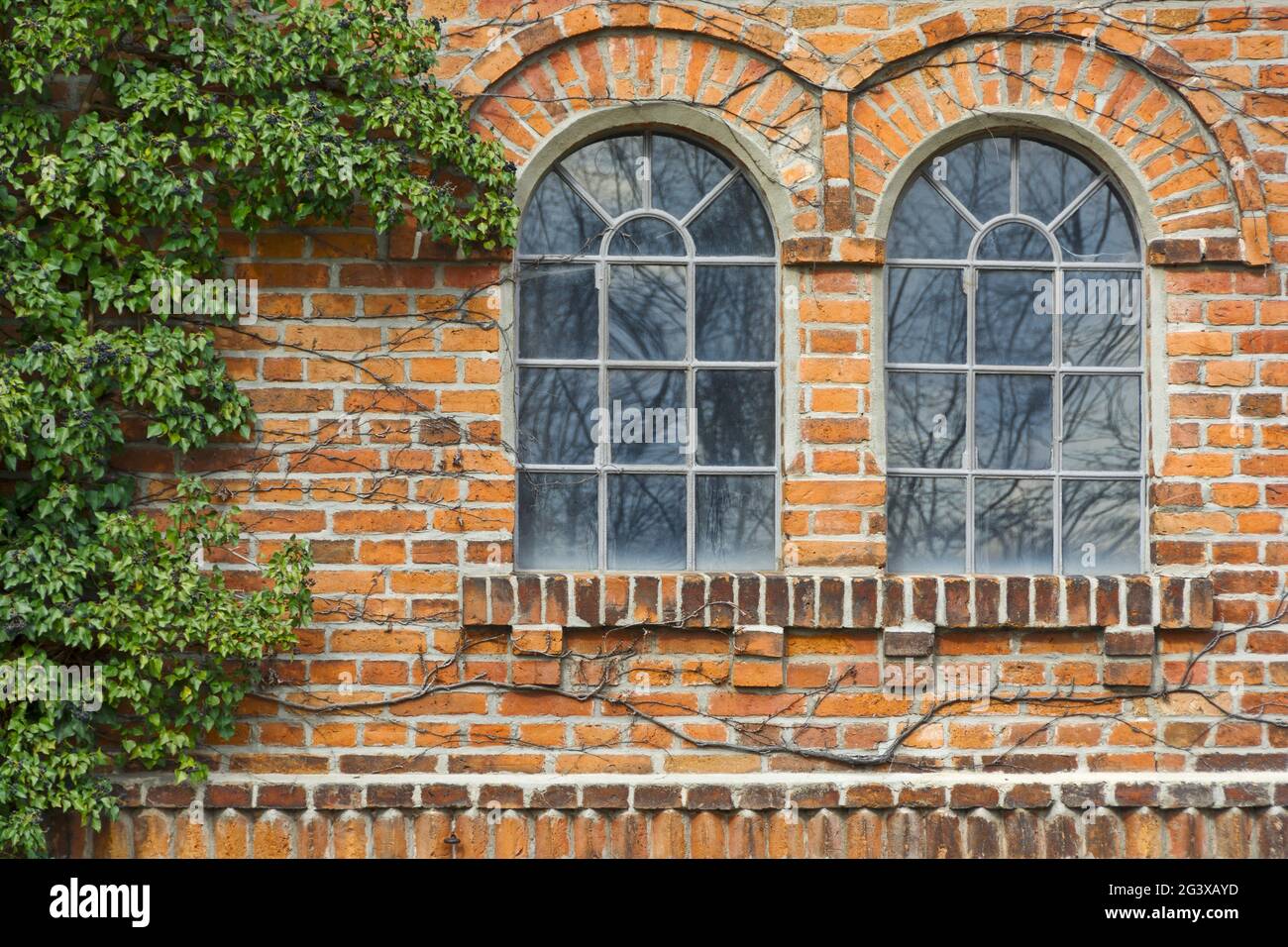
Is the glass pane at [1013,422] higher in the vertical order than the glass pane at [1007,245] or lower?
lower

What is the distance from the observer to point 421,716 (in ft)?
14.9

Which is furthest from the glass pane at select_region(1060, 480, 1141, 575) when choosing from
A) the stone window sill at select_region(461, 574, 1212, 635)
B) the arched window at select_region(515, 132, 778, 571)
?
the arched window at select_region(515, 132, 778, 571)

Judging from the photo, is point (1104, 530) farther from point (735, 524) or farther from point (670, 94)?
point (670, 94)

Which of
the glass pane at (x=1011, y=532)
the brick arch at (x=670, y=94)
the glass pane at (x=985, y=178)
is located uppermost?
the brick arch at (x=670, y=94)

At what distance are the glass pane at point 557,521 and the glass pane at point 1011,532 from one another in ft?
4.53

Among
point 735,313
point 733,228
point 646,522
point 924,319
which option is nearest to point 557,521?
point 646,522

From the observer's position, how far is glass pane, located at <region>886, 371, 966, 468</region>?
473 cm

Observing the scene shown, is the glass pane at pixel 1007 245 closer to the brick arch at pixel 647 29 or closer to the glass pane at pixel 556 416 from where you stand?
the brick arch at pixel 647 29

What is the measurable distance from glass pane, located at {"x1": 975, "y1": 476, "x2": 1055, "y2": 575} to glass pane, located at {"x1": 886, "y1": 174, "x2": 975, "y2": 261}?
2.74ft

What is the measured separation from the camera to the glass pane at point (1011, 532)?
4719 mm

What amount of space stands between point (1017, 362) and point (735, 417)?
103 centimetres

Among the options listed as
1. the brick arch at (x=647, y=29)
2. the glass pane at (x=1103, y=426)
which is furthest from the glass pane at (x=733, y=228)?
the glass pane at (x=1103, y=426)

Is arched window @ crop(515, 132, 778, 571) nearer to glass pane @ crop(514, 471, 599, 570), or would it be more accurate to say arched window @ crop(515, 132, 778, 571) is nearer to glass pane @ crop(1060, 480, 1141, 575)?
glass pane @ crop(514, 471, 599, 570)

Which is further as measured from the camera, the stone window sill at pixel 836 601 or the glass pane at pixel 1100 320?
the glass pane at pixel 1100 320
